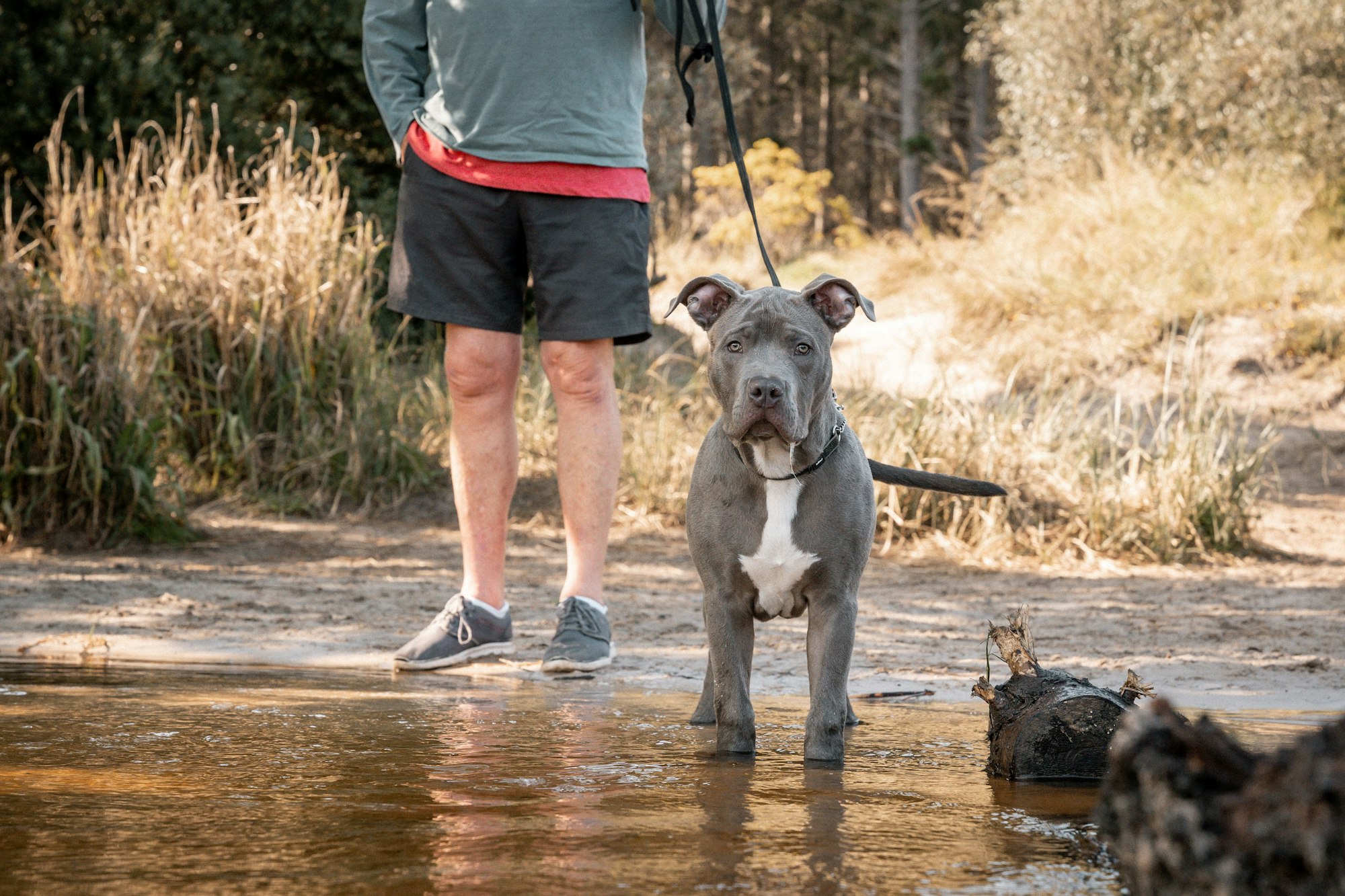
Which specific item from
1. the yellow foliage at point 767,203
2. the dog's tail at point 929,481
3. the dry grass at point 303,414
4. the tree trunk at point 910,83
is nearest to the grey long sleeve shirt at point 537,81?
the dog's tail at point 929,481

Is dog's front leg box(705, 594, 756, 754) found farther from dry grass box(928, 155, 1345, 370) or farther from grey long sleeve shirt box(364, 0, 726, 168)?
dry grass box(928, 155, 1345, 370)

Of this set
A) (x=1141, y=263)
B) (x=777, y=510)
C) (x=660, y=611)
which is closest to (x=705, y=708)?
(x=777, y=510)

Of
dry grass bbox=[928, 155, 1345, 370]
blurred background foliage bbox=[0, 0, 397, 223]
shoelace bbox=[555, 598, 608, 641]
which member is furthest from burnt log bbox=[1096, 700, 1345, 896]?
dry grass bbox=[928, 155, 1345, 370]

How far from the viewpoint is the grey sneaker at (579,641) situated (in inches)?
176

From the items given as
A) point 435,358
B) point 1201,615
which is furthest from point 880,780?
point 435,358

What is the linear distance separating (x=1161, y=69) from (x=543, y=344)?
13530mm

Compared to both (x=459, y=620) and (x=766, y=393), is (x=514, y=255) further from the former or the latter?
(x=766, y=393)

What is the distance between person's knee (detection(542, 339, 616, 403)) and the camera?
467 cm

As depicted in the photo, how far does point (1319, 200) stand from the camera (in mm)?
12422

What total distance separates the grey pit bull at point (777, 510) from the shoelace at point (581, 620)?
1067 mm

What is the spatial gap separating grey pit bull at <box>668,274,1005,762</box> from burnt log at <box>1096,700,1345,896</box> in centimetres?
174

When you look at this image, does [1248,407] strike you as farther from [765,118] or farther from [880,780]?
[765,118]

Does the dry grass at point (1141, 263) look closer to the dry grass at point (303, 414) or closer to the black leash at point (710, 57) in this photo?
the dry grass at point (303, 414)

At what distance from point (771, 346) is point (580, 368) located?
135cm
